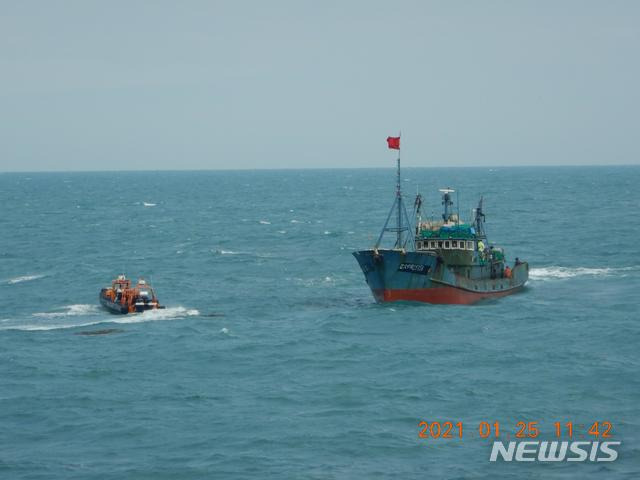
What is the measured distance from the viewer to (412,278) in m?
73.6

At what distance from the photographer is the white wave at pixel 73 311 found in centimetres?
7294

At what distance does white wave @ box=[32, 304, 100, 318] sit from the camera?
72938 millimetres

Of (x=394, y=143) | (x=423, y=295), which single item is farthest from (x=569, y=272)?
(x=394, y=143)

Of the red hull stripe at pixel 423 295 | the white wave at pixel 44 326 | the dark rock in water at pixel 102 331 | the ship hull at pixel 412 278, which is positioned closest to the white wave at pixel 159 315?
the white wave at pixel 44 326

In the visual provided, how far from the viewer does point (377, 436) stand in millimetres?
42656

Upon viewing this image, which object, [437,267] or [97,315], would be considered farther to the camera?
[437,267]

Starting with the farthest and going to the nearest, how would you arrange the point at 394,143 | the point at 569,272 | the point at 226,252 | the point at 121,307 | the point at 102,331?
the point at 226,252 → the point at 569,272 → the point at 394,143 → the point at 121,307 → the point at 102,331

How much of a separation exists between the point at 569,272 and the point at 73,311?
4662cm

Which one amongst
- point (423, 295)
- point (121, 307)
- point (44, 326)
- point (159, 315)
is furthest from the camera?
point (423, 295)

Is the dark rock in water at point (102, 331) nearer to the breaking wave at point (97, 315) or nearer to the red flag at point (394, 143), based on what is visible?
the breaking wave at point (97, 315)

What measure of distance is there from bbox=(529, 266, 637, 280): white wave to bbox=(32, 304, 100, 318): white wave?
132 feet

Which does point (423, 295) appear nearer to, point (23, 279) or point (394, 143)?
point (394, 143)

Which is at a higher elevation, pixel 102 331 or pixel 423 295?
pixel 423 295

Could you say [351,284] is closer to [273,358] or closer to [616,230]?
[273,358]
